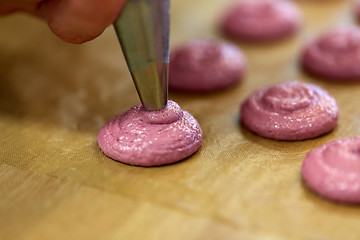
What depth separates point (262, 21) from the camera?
2443mm

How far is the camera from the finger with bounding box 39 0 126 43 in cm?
126

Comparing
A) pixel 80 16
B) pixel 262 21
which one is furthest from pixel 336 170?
pixel 262 21

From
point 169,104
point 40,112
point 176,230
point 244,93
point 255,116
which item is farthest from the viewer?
point 244,93

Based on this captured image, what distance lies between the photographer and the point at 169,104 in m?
1.54

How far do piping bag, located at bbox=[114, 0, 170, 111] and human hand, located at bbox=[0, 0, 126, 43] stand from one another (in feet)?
0.11

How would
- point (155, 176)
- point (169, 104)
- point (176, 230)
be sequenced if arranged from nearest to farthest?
point (176, 230), point (155, 176), point (169, 104)

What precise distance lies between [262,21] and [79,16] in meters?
1.33

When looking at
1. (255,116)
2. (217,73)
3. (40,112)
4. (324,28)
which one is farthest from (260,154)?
(324,28)

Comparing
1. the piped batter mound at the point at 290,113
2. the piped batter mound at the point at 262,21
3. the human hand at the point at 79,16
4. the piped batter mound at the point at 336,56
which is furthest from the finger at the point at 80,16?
the piped batter mound at the point at 262,21

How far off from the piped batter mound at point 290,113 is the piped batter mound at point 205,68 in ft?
0.91

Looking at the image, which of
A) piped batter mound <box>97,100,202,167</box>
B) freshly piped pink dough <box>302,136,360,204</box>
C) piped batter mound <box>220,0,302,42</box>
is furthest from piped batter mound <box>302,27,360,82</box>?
piped batter mound <box>97,100,202,167</box>

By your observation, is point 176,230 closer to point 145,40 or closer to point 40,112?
point 145,40

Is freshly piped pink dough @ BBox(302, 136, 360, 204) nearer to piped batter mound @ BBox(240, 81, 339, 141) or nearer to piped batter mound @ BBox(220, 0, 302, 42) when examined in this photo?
piped batter mound @ BBox(240, 81, 339, 141)

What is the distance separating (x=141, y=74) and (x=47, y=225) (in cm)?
46
